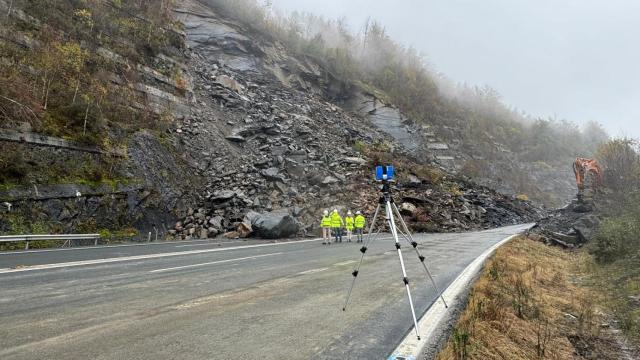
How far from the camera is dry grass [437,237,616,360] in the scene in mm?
4789

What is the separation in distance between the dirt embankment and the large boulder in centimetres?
1413

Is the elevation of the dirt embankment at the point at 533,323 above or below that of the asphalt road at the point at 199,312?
below

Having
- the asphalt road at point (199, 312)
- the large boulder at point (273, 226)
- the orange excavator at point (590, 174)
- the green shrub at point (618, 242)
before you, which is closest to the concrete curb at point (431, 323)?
the asphalt road at point (199, 312)

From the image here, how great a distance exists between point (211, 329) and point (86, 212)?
18.3 m

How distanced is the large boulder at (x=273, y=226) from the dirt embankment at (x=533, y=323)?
14.1m

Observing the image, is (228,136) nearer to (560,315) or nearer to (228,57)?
(228,57)

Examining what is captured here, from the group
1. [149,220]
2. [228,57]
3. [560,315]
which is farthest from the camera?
[228,57]

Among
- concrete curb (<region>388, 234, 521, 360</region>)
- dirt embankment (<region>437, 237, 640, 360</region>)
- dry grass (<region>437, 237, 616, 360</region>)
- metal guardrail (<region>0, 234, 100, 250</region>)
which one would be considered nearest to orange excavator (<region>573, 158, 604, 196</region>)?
dirt embankment (<region>437, 237, 640, 360</region>)

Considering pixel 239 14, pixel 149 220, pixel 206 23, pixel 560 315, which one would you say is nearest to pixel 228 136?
pixel 149 220

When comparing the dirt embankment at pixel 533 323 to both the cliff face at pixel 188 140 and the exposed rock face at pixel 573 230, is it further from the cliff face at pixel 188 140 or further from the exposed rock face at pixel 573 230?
the cliff face at pixel 188 140

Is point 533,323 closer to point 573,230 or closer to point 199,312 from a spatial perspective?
point 199,312

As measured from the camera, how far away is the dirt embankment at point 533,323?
4.87m

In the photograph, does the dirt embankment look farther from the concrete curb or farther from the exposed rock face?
the exposed rock face

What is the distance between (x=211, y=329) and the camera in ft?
15.1
